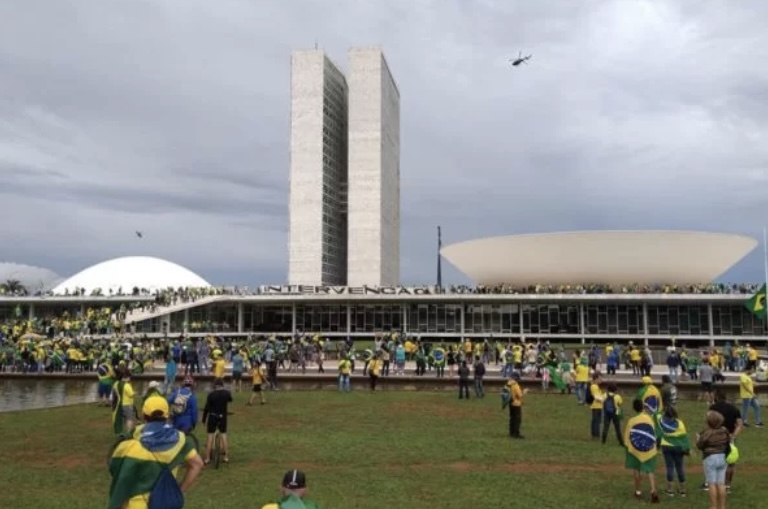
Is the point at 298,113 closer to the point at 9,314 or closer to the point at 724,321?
the point at 9,314

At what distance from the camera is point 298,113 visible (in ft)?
275

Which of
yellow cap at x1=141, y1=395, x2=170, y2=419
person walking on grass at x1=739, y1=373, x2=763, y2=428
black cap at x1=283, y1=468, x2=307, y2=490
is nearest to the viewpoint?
black cap at x1=283, y1=468, x2=307, y2=490

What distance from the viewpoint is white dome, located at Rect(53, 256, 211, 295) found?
90500 mm

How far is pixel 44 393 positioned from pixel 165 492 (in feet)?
80.1

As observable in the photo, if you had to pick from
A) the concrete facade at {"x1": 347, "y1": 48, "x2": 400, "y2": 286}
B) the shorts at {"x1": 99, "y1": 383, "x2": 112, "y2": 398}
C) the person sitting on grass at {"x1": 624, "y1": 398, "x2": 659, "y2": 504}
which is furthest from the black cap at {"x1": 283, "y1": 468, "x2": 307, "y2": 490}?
the concrete facade at {"x1": 347, "y1": 48, "x2": 400, "y2": 286}

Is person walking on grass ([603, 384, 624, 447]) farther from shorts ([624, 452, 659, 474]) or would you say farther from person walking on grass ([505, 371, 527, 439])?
shorts ([624, 452, 659, 474])

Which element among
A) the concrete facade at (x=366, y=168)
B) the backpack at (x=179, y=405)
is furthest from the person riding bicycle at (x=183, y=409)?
the concrete facade at (x=366, y=168)

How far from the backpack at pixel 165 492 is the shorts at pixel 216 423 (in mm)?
6935

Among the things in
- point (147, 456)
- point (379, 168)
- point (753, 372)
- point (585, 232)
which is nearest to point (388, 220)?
point (379, 168)

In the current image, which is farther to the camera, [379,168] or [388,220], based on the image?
[388,220]

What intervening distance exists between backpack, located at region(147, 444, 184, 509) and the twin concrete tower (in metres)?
76.9

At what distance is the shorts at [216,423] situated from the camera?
11781 millimetres

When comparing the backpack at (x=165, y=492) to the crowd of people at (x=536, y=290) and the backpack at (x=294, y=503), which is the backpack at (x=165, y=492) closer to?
the backpack at (x=294, y=503)

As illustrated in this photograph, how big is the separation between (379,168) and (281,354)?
5330cm
